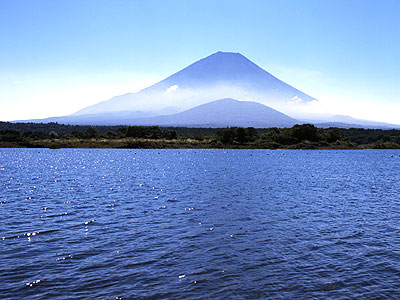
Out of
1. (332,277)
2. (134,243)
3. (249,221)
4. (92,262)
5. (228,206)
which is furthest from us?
(228,206)

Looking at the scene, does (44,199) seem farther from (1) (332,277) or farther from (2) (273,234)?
(1) (332,277)

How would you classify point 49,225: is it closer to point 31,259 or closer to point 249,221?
point 31,259

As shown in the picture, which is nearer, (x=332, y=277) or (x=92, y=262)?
(x=332, y=277)

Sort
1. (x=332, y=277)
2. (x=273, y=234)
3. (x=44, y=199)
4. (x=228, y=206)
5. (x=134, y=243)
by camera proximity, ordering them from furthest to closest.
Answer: (x=44, y=199) < (x=228, y=206) < (x=273, y=234) < (x=134, y=243) < (x=332, y=277)

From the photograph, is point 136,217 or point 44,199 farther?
point 44,199

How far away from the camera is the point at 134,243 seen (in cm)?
2448

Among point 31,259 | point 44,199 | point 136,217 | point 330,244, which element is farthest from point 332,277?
point 44,199

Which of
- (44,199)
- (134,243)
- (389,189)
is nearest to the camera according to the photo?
(134,243)

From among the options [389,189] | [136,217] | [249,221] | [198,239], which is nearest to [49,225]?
[136,217]

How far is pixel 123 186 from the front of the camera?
2299 inches

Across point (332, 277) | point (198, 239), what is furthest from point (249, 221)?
point (332, 277)

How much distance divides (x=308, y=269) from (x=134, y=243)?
11.7 m

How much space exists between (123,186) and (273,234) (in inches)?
1420

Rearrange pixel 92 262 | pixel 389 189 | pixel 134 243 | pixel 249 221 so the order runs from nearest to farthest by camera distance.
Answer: pixel 92 262 → pixel 134 243 → pixel 249 221 → pixel 389 189
